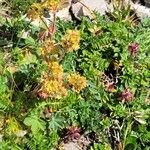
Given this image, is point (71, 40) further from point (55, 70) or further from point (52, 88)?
point (52, 88)

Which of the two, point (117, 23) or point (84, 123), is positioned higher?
point (117, 23)

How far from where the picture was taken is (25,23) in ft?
15.6

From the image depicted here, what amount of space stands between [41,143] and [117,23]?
1.73m

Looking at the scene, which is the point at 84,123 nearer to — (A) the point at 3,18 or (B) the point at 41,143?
(B) the point at 41,143

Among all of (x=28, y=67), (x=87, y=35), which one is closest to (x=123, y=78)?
(x=87, y=35)

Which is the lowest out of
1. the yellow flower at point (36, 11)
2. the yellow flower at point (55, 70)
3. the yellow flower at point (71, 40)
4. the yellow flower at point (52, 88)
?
the yellow flower at point (52, 88)

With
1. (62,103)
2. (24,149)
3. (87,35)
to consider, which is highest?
(87,35)

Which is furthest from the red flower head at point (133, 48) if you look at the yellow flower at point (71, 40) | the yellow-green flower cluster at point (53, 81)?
the yellow-green flower cluster at point (53, 81)

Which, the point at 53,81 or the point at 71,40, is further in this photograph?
the point at 71,40

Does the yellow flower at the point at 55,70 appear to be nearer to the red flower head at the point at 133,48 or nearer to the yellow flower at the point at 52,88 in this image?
the yellow flower at the point at 52,88

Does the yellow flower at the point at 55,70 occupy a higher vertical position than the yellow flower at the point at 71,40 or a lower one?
lower

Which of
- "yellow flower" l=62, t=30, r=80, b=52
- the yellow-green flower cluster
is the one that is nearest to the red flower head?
"yellow flower" l=62, t=30, r=80, b=52

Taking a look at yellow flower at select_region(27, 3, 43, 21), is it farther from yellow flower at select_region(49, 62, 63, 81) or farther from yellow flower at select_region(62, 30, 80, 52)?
yellow flower at select_region(49, 62, 63, 81)

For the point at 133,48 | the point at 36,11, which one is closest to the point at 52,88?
the point at 36,11
